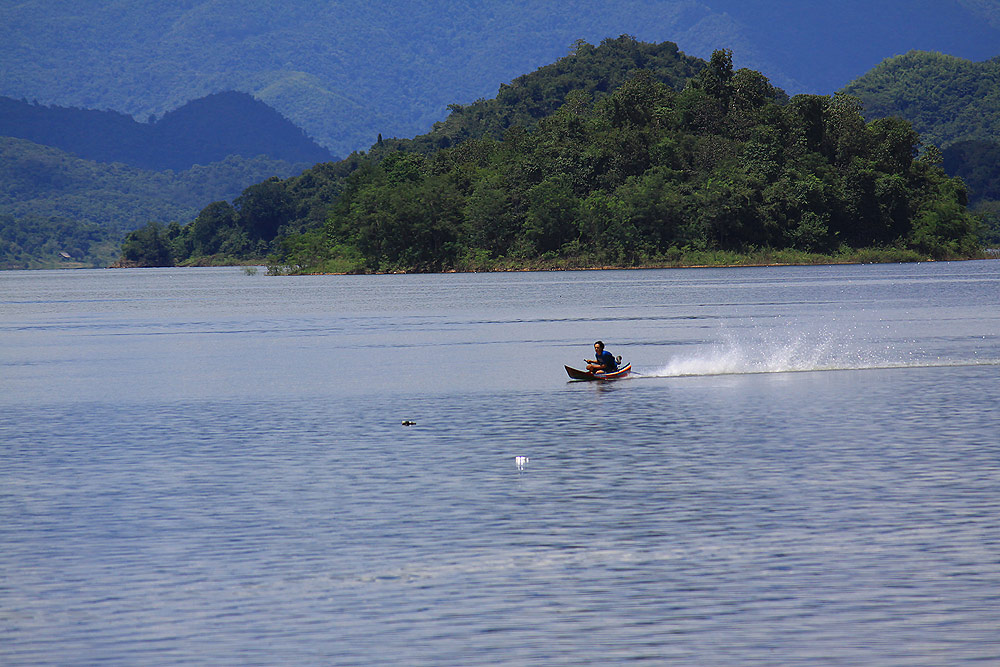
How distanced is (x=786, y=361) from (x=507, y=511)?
33.6m

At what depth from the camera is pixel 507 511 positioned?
80.8 ft

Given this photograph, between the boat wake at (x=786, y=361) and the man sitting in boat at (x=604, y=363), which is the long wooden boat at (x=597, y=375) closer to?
the man sitting in boat at (x=604, y=363)

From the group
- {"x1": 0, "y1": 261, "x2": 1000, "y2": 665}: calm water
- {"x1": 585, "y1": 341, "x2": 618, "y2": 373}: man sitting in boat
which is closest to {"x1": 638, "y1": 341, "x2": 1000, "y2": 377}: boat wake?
{"x1": 0, "y1": 261, "x2": 1000, "y2": 665}: calm water

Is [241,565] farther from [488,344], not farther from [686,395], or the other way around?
[488,344]

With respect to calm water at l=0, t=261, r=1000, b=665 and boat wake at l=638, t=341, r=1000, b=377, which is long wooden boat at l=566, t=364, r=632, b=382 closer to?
calm water at l=0, t=261, r=1000, b=665

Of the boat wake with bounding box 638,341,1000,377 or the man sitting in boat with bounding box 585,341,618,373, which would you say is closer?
the man sitting in boat with bounding box 585,341,618,373

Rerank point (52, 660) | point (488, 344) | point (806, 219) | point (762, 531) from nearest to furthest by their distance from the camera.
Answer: point (52, 660) < point (762, 531) < point (488, 344) < point (806, 219)

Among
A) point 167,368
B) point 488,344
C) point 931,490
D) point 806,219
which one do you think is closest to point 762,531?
point 931,490

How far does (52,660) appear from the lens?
53.0 feet

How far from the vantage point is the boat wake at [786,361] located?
5331 cm

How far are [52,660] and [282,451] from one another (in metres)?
17.6

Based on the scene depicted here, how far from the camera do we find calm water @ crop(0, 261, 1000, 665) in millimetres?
16844

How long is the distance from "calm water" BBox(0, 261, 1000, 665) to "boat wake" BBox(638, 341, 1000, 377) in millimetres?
302

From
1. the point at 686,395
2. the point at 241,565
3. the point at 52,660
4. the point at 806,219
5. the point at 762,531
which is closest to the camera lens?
the point at 52,660
